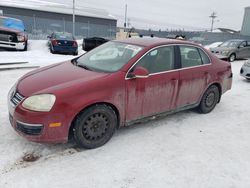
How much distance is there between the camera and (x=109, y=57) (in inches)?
156

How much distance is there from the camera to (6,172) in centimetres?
276

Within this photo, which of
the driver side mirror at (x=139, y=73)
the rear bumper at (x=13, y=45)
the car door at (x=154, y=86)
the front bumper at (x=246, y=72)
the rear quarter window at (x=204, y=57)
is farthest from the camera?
the rear bumper at (x=13, y=45)

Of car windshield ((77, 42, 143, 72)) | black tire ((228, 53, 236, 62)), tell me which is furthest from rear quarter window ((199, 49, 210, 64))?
black tire ((228, 53, 236, 62))

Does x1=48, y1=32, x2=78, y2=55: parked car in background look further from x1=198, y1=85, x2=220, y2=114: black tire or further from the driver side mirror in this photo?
the driver side mirror

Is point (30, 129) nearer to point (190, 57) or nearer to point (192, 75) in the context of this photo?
point (192, 75)

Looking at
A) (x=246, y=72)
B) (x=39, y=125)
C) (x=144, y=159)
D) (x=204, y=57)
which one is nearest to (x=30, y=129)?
(x=39, y=125)

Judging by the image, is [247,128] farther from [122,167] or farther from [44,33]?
[44,33]

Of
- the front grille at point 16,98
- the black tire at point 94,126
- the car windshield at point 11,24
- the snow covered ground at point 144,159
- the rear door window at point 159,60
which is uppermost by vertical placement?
the car windshield at point 11,24

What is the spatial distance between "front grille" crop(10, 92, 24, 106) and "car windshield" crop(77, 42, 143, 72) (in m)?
1.10

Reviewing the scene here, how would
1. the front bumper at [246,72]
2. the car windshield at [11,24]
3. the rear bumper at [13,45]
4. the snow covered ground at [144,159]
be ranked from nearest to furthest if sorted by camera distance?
the snow covered ground at [144,159]
the front bumper at [246,72]
the rear bumper at [13,45]
the car windshield at [11,24]

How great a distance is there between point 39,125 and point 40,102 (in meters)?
0.29

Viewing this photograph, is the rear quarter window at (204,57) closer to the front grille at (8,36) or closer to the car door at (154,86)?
the car door at (154,86)

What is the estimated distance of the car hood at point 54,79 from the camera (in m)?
3.07

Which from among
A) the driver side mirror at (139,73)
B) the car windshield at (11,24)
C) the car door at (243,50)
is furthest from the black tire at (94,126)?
the car door at (243,50)
